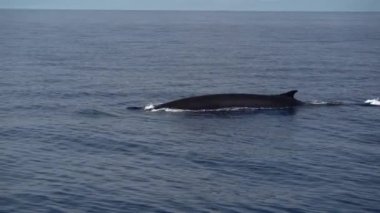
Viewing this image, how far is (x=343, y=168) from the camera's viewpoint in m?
31.9

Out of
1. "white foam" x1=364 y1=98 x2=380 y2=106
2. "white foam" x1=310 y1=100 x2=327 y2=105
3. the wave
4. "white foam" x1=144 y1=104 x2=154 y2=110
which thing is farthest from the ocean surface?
"white foam" x1=364 y1=98 x2=380 y2=106

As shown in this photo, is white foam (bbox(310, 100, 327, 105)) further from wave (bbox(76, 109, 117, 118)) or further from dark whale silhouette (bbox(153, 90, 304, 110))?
wave (bbox(76, 109, 117, 118))

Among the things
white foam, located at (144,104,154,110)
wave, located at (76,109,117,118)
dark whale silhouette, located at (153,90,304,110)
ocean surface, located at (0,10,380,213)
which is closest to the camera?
ocean surface, located at (0,10,380,213)

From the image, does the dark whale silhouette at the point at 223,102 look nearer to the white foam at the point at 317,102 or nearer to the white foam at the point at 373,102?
the white foam at the point at 317,102

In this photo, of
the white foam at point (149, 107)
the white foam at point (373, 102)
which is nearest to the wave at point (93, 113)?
the white foam at point (149, 107)

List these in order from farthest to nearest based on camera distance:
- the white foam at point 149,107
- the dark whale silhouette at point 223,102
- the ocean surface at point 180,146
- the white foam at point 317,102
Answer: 1. the white foam at point 317,102
2. the white foam at point 149,107
3. the dark whale silhouette at point 223,102
4. the ocean surface at point 180,146

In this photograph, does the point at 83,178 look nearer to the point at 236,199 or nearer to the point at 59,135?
the point at 236,199

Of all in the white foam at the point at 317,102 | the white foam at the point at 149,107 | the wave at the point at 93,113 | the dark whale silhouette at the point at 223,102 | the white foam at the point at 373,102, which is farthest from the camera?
the white foam at the point at 373,102

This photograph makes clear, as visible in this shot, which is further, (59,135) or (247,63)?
A: (247,63)

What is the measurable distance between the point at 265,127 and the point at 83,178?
1556cm

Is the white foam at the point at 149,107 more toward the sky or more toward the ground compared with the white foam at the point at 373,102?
more toward the ground

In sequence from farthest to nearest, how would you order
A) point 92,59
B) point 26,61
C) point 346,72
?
point 92,59, point 26,61, point 346,72

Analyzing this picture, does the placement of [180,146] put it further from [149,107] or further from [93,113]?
[149,107]

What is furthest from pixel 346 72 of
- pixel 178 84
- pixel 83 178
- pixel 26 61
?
pixel 83 178
